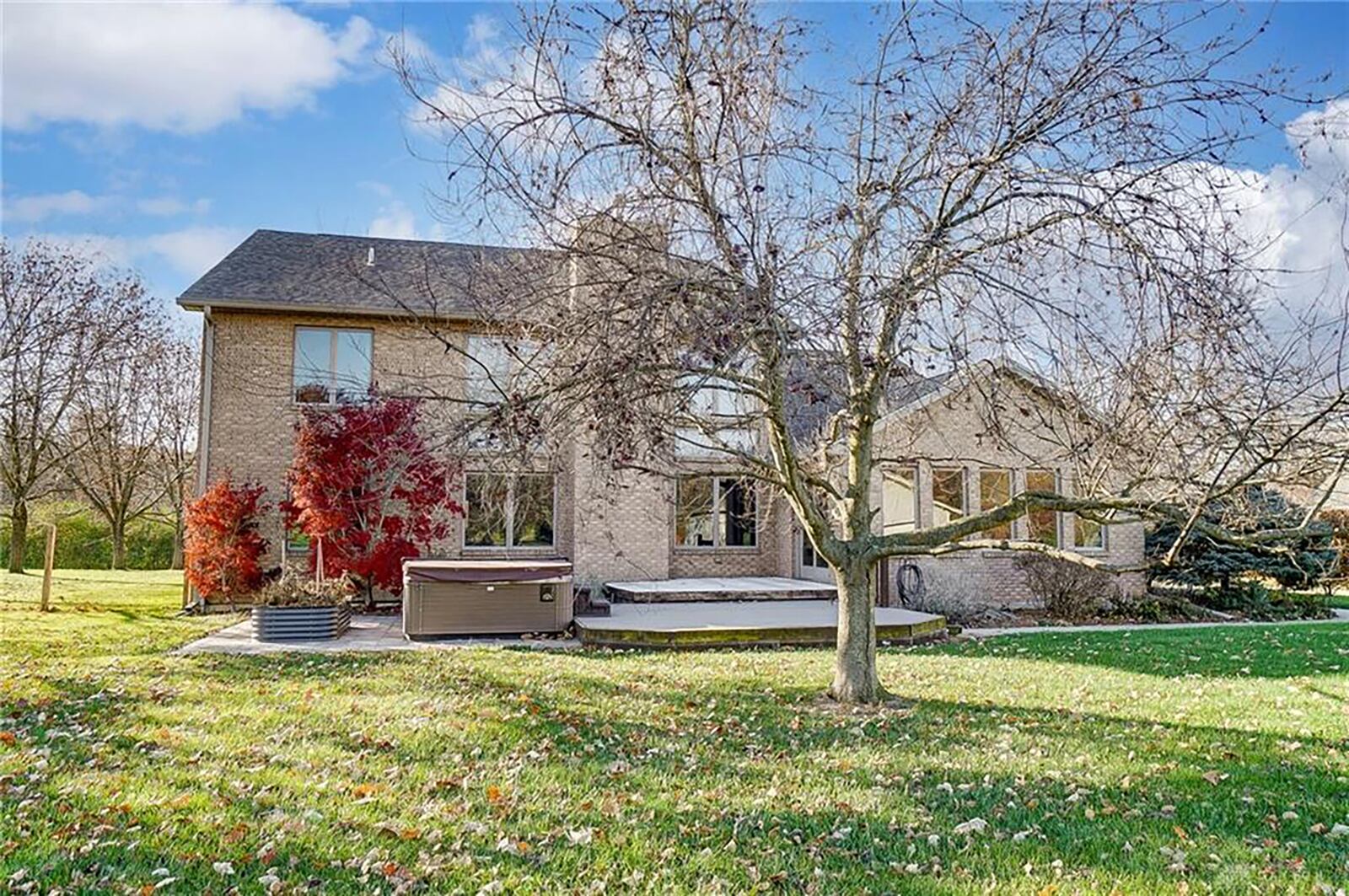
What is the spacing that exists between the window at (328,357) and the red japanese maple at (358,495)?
1140mm

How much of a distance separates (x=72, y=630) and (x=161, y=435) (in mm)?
14838

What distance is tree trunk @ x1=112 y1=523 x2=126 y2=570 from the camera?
2450 centimetres

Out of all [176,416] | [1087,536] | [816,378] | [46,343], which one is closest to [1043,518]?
[1087,536]

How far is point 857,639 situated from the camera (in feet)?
24.4

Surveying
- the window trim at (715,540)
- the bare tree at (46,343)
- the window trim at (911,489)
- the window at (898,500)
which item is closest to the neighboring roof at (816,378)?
the window trim at (911,489)

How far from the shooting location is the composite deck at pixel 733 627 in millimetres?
11438

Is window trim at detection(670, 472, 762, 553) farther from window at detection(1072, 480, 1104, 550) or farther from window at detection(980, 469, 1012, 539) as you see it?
window at detection(1072, 480, 1104, 550)

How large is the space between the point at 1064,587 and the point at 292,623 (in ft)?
41.8

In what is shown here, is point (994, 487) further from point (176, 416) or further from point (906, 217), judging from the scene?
point (176, 416)

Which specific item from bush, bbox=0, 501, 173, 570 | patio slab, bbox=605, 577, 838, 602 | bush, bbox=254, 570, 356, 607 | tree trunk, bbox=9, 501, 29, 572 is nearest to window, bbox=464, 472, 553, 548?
patio slab, bbox=605, 577, 838, 602

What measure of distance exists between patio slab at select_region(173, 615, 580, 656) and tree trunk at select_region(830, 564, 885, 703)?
4677mm

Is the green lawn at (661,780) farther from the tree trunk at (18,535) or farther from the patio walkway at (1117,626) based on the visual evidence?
the tree trunk at (18,535)

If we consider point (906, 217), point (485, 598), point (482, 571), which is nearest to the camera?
point (906, 217)

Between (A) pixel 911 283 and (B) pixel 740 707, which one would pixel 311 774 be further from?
(A) pixel 911 283
